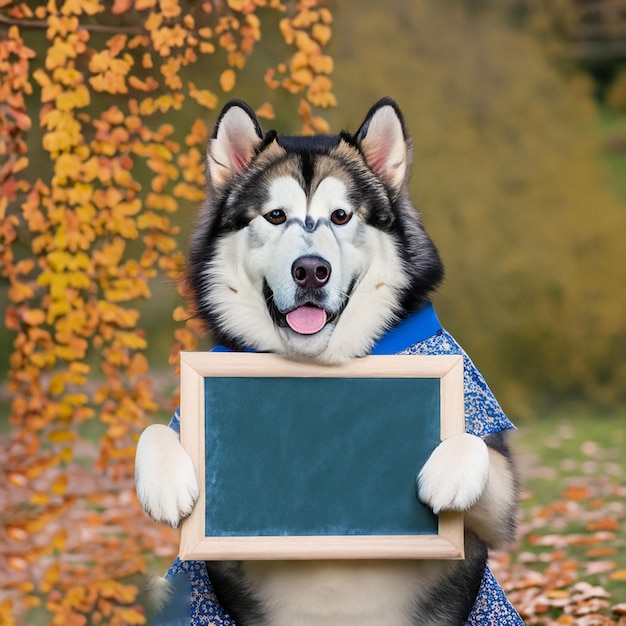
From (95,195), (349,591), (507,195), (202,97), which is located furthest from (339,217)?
(507,195)

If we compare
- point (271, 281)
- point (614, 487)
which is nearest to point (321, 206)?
point (271, 281)

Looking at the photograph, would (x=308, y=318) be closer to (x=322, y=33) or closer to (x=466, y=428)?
(x=466, y=428)

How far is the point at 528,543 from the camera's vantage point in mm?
5910

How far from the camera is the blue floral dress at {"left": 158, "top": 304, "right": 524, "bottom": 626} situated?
255 centimetres

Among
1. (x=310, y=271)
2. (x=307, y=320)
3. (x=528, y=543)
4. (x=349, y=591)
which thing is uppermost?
(x=310, y=271)

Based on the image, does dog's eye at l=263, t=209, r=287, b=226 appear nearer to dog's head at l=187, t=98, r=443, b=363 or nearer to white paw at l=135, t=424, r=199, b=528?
dog's head at l=187, t=98, r=443, b=363

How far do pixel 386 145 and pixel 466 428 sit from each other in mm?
774

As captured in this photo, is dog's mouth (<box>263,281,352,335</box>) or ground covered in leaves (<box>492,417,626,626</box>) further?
ground covered in leaves (<box>492,417,626,626</box>)

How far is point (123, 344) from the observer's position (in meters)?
4.73

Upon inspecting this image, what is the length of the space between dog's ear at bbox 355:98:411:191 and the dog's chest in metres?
1.00

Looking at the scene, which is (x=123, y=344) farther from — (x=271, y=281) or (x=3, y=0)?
(x=271, y=281)

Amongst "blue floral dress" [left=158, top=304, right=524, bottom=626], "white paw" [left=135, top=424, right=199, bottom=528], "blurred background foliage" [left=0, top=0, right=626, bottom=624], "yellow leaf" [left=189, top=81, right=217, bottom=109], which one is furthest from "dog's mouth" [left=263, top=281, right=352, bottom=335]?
"blurred background foliage" [left=0, top=0, right=626, bottom=624]

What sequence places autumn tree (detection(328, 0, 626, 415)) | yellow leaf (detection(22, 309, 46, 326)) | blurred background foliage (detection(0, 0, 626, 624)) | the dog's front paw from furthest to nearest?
autumn tree (detection(328, 0, 626, 415)) → blurred background foliage (detection(0, 0, 626, 624)) → yellow leaf (detection(22, 309, 46, 326)) → the dog's front paw

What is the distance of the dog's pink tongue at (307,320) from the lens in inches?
93.7
